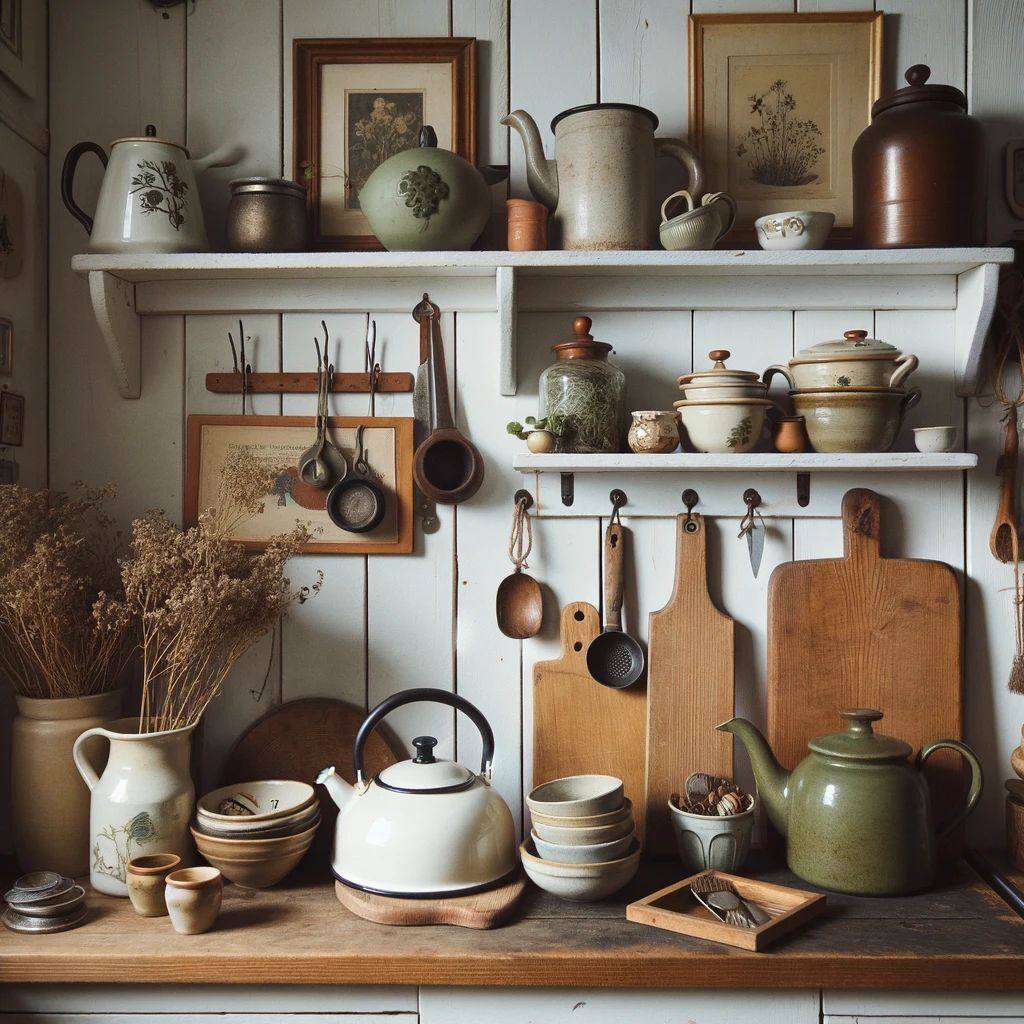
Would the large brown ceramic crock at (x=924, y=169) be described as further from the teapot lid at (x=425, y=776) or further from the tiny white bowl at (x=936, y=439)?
the teapot lid at (x=425, y=776)

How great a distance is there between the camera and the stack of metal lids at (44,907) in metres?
1.42

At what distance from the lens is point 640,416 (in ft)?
5.35

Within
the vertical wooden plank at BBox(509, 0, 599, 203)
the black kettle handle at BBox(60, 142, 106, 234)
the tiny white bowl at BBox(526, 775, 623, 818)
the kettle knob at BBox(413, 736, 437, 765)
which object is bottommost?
the tiny white bowl at BBox(526, 775, 623, 818)

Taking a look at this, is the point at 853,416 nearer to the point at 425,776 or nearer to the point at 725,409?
the point at 725,409

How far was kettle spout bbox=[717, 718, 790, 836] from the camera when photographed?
1652 mm

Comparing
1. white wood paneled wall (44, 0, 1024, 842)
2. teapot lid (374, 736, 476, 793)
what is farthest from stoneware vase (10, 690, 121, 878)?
teapot lid (374, 736, 476, 793)

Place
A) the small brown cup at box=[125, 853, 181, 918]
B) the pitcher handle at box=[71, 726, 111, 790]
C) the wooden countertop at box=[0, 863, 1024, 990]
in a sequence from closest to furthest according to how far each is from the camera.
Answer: the wooden countertop at box=[0, 863, 1024, 990], the small brown cup at box=[125, 853, 181, 918], the pitcher handle at box=[71, 726, 111, 790]

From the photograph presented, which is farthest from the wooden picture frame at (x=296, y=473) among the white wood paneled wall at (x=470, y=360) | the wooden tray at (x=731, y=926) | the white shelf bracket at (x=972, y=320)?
the white shelf bracket at (x=972, y=320)

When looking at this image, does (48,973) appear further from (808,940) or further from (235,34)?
(235,34)

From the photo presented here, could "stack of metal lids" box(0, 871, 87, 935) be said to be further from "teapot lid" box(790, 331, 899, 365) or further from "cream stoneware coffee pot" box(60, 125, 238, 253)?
"teapot lid" box(790, 331, 899, 365)

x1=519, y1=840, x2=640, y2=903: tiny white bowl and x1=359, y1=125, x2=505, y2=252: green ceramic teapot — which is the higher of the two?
x1=359, y1=125, x2=505, y2=252: green ceramic teapot

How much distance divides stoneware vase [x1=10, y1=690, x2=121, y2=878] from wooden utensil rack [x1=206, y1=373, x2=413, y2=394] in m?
0.60

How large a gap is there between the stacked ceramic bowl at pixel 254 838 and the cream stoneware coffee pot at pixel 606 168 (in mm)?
1034

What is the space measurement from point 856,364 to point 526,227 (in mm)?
584
